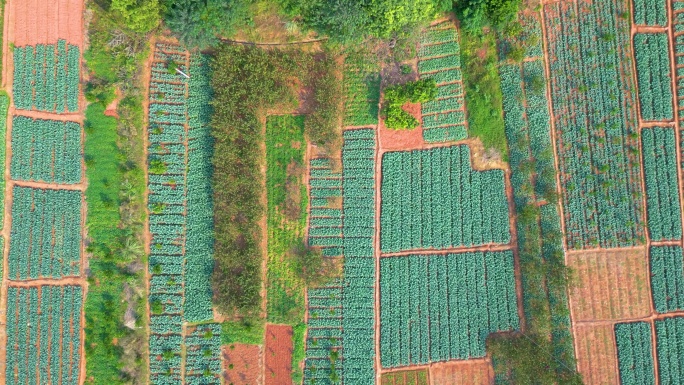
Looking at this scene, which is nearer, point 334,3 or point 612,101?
point 334,3

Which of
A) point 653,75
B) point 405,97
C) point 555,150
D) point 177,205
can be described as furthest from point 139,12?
point 653,75

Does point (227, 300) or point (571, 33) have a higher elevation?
point (571, 33)

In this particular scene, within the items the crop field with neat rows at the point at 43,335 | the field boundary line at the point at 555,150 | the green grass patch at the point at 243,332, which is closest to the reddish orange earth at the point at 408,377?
the green grass patch at the point at 243,332

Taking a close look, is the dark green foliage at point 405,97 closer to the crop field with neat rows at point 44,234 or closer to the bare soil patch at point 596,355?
the bare soil patch at point 596,355

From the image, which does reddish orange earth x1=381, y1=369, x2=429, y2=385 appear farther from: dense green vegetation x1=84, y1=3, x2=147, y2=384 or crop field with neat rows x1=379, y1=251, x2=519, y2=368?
dense green vegetation x1=84, y1=3, x2=147, y2=384

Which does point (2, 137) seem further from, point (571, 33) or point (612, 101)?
point (612, 101)

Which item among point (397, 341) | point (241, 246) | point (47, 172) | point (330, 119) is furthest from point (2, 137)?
point (397, 341)

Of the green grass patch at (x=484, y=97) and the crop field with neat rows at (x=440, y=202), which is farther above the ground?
the green grass patch at (x=484, y=97)
